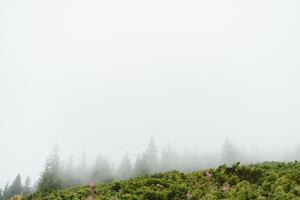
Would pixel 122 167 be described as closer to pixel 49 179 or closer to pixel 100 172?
pixel 100 172

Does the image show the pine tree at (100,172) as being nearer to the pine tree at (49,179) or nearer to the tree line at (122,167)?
the tree line at (122,167)

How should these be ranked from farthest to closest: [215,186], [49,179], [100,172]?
1. [100,172]
2. [49,179]
3. [215,186]

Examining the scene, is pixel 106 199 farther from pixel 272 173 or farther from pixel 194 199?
pixel 272 173

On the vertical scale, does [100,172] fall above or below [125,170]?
above

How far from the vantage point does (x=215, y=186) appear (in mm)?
15031

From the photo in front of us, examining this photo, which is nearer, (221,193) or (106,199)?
(221,193)

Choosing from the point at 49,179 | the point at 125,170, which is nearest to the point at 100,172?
the point at 125,170

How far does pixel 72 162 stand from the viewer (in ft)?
495

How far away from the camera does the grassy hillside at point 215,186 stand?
13.0 m

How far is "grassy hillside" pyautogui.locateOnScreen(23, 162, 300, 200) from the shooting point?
512 inches

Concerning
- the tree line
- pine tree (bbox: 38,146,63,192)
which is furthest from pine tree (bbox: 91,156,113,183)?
pine tree (bbox: 38,146,63,192)

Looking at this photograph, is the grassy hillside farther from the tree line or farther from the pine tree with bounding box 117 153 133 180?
the pine tree with bounding box 117 153 133 180

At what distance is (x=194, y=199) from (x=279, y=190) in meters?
2.93

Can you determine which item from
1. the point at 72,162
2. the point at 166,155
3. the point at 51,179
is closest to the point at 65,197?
the point at 51,179
